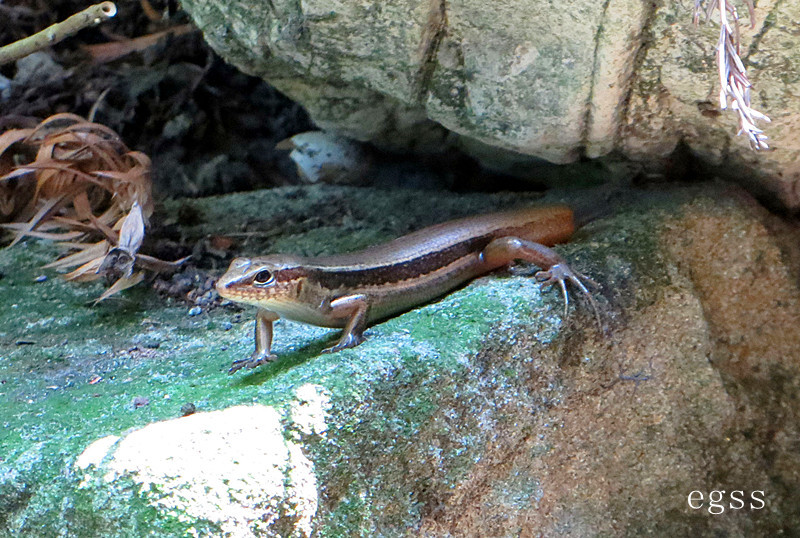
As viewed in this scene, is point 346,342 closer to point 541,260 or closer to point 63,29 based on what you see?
point 541,260

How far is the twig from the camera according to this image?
10.4 feet

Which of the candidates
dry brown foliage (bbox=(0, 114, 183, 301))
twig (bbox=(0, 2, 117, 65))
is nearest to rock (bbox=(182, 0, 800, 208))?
twig (bbox=(0, 2, 117, 65))

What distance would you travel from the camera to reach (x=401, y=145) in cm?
489

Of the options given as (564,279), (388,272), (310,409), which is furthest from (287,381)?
(564,279)

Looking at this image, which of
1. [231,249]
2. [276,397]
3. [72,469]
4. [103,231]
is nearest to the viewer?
[72,469]

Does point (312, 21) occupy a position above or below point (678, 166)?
above

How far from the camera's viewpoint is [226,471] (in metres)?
2.18

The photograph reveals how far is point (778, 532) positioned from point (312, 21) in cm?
302

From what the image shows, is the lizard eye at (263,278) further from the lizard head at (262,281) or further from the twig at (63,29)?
the twig at (63,29)

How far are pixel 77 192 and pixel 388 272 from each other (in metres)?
2.05

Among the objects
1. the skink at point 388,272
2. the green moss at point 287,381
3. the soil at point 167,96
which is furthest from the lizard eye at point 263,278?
the soil at point 167,96

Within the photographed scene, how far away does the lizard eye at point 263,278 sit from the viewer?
3.11 m

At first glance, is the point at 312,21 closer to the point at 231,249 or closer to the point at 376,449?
the point at 231,249

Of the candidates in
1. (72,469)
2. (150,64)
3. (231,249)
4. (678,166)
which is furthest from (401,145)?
(72,469)
